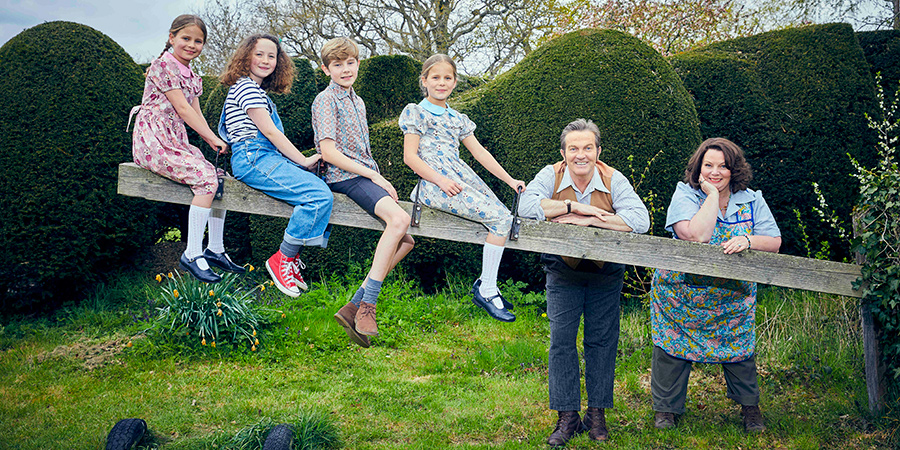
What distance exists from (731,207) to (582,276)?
3.83 ft

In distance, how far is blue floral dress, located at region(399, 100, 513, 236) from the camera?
348 cm

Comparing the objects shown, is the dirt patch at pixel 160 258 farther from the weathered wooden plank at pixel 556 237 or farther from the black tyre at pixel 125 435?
the weathered wooden plank at pixel 556 237

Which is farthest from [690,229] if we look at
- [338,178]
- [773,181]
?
[773,181]

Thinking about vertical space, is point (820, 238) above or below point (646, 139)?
below

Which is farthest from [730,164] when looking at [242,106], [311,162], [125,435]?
[125,435]

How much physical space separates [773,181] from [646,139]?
1760 mm

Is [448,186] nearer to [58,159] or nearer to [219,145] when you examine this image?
[219,145]

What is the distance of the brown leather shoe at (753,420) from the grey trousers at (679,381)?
0.10 m

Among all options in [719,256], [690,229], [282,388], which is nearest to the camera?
[719,256]

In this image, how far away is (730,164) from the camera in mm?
4215

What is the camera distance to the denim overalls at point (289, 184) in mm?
3416

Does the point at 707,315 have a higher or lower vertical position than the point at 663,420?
higher

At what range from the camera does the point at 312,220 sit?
3.41 metres

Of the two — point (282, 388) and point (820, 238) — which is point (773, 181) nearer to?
point (820, 238)
